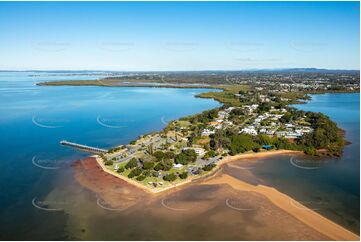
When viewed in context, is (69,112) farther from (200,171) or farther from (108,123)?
(200,171)

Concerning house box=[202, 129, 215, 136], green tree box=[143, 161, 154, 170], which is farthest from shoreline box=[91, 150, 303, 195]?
house box=[202, 129, 215, 136]

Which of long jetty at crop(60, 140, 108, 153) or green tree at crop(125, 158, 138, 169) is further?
long jetty at crop(60, 140, 108, 153)

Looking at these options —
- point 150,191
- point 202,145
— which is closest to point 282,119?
point 202,145

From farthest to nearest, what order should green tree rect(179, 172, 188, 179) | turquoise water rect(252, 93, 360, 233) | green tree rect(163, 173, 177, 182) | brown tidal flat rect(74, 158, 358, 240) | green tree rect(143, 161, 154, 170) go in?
green tree rect(143, 161, 154, 170), green tree rect(179, 172, 188, 179), green tree rect(163, 173, 177, 182), turquoise water rect(252, 93, 360, 233), brown tidal flat rect(74, 158, 358, 240)

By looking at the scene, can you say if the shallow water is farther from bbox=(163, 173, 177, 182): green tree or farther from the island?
the island

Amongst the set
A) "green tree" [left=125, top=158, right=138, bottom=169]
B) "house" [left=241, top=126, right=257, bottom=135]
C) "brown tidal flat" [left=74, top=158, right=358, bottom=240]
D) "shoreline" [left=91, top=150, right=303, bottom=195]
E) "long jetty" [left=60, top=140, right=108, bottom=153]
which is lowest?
"brown tidal flat" [left=74, top=158, right=358, bottom=240]

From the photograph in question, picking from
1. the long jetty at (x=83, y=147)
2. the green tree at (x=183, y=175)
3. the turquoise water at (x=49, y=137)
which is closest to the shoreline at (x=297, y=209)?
the green tree at (x=183, y=175)
